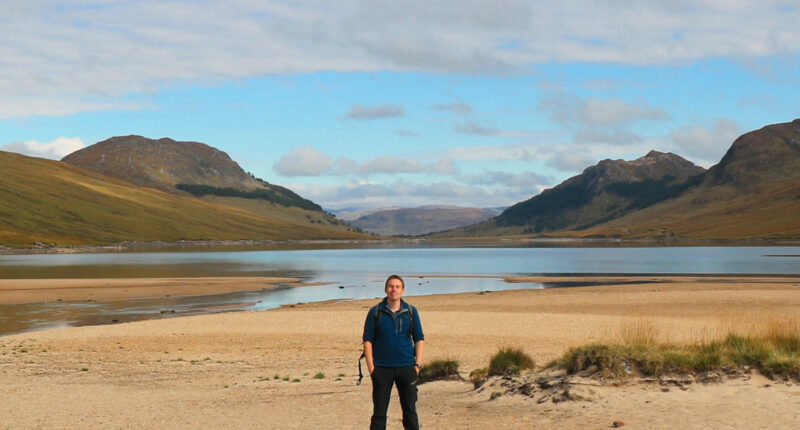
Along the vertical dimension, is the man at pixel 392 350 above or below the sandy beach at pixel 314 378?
above

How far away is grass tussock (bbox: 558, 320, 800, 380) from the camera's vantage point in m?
16.5

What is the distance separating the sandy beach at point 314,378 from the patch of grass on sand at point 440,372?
0.56m

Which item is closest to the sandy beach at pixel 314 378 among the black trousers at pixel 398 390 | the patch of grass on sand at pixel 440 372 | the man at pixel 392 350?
the patch of grass on sand at pixel 440 372

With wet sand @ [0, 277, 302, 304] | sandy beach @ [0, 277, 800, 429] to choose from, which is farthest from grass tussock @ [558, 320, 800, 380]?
wet sand @ [0, 277, 302, 304]

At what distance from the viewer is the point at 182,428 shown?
1622cm

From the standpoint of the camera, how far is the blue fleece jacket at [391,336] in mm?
12203

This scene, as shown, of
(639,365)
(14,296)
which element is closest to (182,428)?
(639,365)

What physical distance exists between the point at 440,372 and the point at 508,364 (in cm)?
218

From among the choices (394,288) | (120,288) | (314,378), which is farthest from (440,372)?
(120,288)

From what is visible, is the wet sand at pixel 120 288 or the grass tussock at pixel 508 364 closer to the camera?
the grass tussock at pixel 508 364

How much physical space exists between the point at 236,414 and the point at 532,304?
36.7 meters

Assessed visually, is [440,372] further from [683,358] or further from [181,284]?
[181,284]

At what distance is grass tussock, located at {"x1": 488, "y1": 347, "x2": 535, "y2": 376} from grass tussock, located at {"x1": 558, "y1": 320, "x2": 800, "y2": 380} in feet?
4.61

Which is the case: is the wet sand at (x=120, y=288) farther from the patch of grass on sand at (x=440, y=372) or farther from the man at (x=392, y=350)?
the man at (x=392, y=350)
